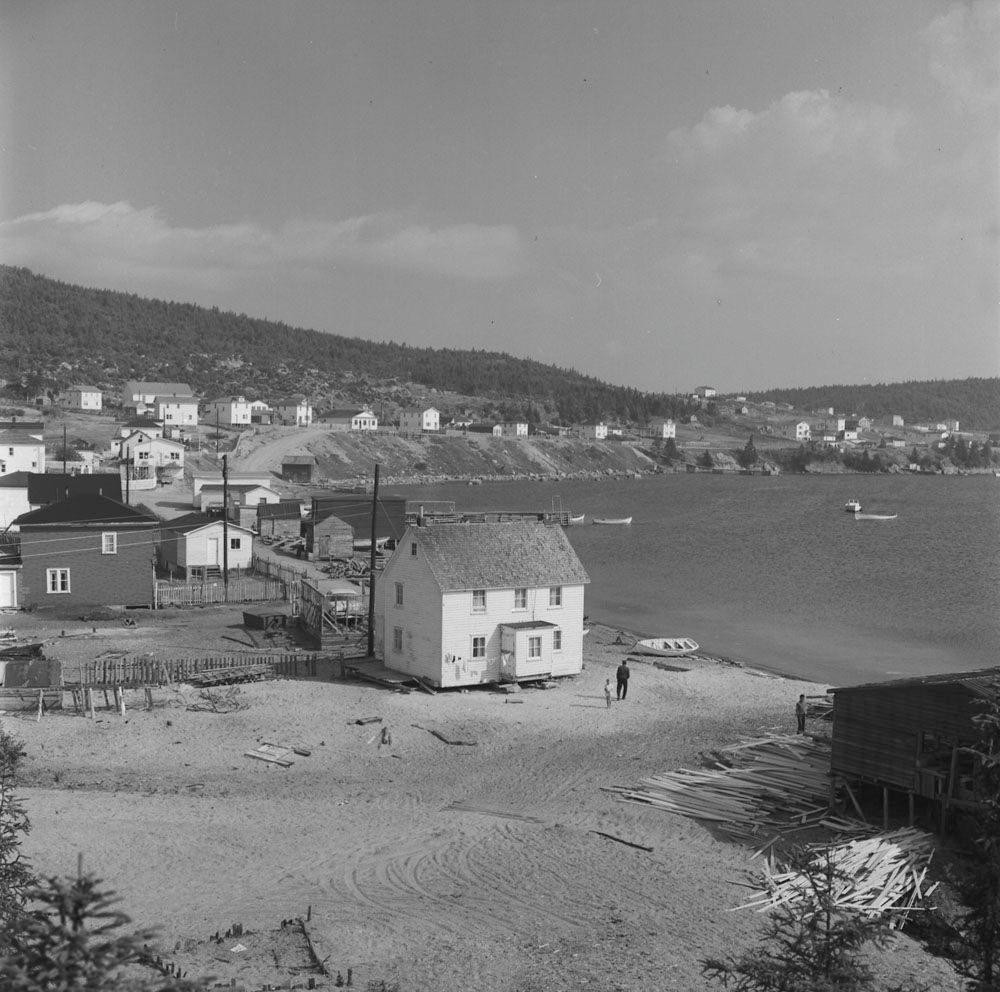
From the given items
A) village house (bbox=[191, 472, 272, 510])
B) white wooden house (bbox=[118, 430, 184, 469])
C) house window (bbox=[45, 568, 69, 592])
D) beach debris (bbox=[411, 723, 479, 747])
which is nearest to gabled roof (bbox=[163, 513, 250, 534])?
house window (bbox=[45, 568, 69, 592])

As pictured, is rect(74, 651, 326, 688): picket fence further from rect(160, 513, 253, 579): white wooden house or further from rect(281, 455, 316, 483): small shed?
rect(281, 455, 316, 483): small shed

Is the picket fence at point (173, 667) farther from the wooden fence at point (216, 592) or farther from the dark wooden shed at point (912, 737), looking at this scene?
the dark wooden shed at point (912, 737)

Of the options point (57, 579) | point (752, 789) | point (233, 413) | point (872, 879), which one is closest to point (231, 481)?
point (57, 579)

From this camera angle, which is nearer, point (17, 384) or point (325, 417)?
point (17, 384)

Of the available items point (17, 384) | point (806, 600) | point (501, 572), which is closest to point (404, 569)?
point (501, 572)

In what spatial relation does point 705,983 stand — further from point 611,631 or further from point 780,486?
point 780,486
